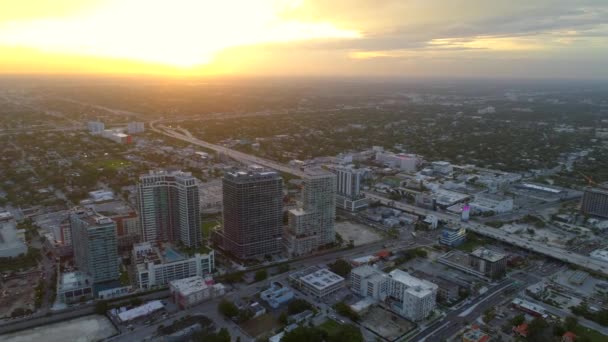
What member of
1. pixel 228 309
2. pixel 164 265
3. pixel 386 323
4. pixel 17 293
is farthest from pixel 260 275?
pixel 17 293

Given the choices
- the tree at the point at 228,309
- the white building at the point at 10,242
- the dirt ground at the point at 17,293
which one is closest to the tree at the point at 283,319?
the tree at the point at 228,309

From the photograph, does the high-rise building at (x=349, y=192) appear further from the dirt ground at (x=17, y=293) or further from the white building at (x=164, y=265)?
the dirt ground at (x=17, y=293)

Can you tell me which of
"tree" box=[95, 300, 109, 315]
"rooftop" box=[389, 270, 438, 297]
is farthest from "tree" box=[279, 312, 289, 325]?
"tree" box=[95, 300, 109, 315]

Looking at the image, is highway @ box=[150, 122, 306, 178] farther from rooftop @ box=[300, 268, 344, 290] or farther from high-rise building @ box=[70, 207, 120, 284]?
high-rise building @ box=[70, 207, 120, 284]

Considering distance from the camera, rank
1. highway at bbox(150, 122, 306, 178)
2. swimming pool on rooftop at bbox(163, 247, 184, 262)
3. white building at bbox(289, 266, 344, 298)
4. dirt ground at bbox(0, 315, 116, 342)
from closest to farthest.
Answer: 1. dirt ground at bbox(0, 315, 116, 342)
2. white building at bbox(289, 266, 344, 298)
3. swimming pool on rooftop at bbox(163, 247, 184, 262)
4. highway at bbox(150, 122, 306, 178)

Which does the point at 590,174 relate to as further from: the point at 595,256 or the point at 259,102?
the point at 259,102

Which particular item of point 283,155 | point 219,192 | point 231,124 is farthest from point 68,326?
point 231,124
